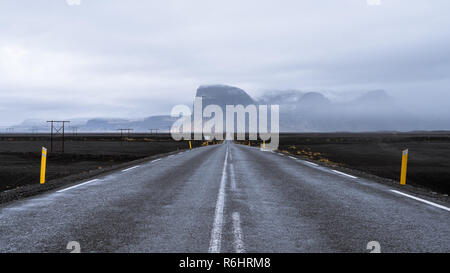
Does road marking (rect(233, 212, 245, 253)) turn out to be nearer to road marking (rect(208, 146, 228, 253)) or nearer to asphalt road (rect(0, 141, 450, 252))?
asphalt road (rect(0, 141, 450, 252))

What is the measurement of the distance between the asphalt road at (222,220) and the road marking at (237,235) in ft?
0.04

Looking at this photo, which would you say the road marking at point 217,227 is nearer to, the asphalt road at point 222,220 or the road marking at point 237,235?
the asphalt road at point 222,220

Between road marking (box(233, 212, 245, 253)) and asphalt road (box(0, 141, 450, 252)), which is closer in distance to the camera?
road marking (box(233, 212, 245, 253))

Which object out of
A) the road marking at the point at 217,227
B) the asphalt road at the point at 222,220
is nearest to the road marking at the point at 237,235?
the asphalt road at the point at 222,220

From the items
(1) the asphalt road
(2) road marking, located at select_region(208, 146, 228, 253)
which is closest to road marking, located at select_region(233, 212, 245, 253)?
Result: (1) the asphalt road

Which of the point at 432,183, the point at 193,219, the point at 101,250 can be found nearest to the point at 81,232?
the point at 101,250

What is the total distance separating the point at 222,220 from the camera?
5004mm

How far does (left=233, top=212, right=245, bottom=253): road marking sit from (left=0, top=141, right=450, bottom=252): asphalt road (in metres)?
0.01

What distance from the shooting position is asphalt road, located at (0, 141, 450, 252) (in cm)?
387

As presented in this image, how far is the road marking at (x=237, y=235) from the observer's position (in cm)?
374

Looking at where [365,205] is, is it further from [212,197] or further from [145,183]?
[145,183]

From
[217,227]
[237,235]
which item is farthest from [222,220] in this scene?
[237,235]
